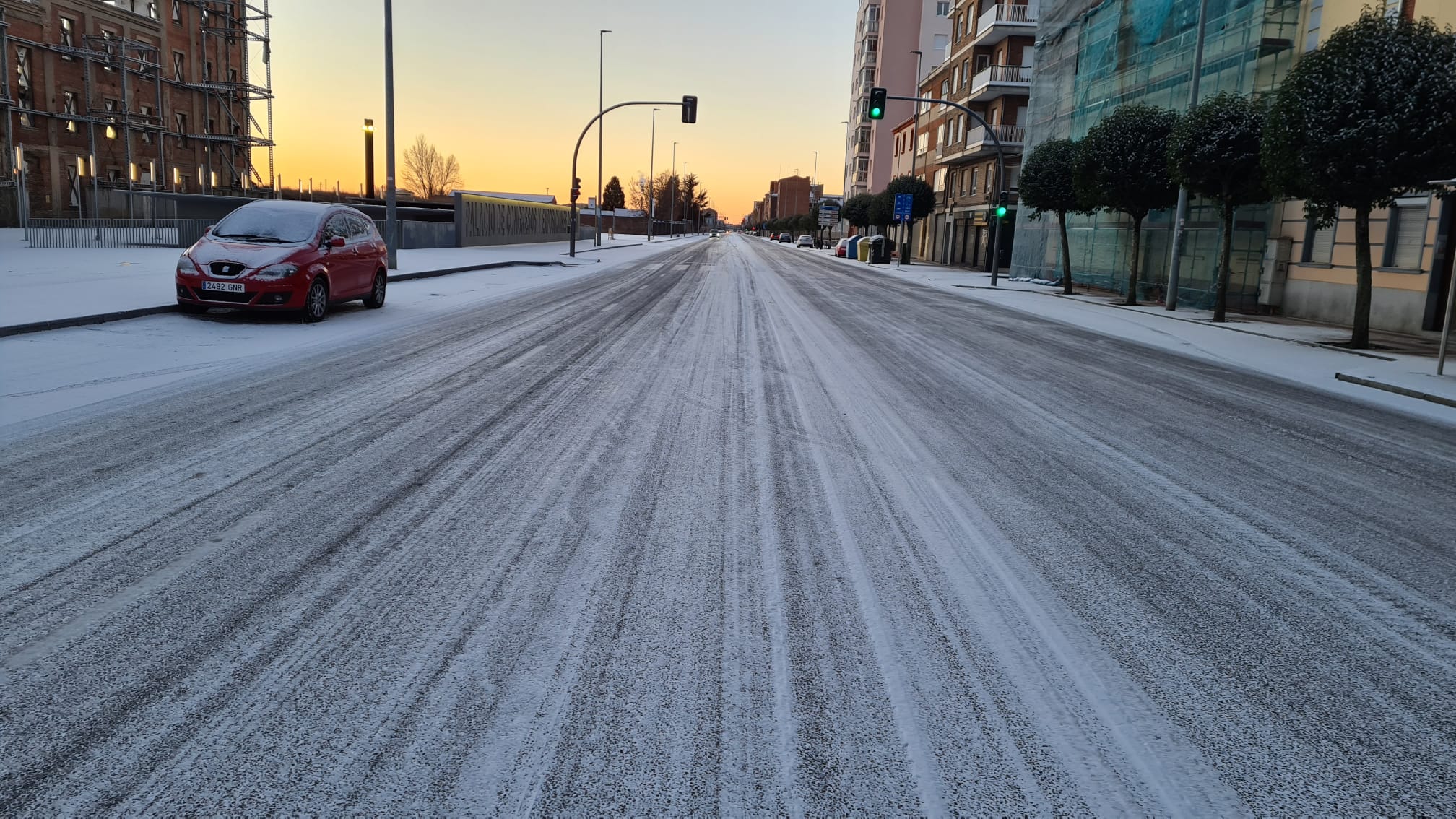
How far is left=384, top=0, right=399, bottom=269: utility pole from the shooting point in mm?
22219

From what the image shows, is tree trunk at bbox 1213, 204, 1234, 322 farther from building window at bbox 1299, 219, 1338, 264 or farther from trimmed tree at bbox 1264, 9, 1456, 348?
trimmed tree at bbox 1264, 9, 1456, 348

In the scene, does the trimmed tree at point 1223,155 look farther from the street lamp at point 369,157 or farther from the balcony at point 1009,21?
the street lamp at point 369,157

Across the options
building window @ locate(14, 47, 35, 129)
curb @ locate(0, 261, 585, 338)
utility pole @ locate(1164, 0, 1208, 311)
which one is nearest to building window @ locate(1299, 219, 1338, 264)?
utility pole @ locate(1164, 0, 1208, 311)

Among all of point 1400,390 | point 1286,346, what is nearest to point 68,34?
point 1286,346

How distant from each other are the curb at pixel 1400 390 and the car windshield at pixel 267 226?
13.8 meters

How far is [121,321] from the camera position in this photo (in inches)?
446

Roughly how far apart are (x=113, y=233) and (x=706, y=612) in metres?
33.1

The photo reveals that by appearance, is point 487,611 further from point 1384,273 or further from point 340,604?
point 1384,273

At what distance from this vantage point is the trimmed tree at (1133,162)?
909 inches

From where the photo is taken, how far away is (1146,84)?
28.1 metres

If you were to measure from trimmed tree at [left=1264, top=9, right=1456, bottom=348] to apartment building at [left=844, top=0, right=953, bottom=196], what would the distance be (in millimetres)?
72061

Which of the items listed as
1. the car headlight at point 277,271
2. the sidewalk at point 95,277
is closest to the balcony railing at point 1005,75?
the sidewalk at point 95,277

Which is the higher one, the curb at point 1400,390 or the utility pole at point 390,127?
the utility pole at point 390,127

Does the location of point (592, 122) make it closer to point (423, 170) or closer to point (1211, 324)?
point (1211, 324)
